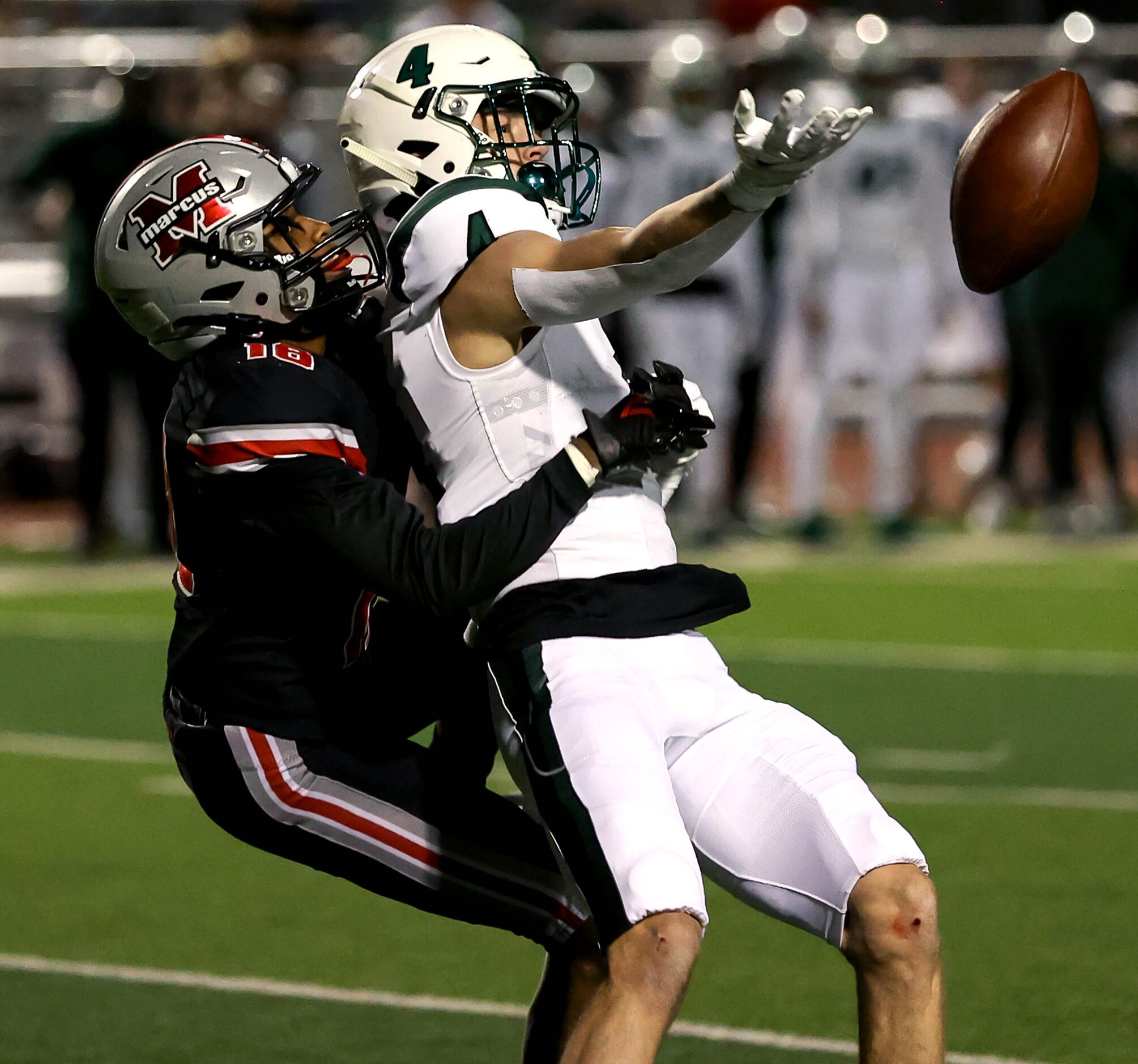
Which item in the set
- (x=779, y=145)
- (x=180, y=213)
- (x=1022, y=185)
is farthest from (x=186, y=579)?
(x=1022, y=185)

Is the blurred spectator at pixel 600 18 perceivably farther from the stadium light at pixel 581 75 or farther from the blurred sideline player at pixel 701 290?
the blurred sideline player at pixel 701 290

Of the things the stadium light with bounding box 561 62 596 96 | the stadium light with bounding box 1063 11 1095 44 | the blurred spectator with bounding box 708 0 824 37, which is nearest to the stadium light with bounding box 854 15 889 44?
the stadium light with bounding box 1063 11 1095 44

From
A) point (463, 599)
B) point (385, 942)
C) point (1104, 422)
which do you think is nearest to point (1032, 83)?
point (463, 599)

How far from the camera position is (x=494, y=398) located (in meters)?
Result: 3.08

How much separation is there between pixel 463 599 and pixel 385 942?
174 cm

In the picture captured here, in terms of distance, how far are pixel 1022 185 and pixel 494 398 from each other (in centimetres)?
92

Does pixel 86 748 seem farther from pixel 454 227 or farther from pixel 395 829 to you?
pixel 454 227

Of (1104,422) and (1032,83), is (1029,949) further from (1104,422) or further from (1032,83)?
(1104,422)

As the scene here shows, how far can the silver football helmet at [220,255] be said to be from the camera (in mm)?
3242

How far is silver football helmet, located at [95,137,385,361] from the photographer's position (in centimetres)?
324

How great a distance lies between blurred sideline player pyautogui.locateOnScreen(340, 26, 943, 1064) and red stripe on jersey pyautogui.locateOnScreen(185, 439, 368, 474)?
150 millimetres

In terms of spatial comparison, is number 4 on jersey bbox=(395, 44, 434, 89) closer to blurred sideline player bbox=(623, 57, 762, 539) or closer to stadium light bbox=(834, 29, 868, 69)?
blurred sideline player bbox=(623, 57, 762, 539)

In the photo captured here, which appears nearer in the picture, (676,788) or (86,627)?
(676,788)

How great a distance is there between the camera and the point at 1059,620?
8.61 meters
